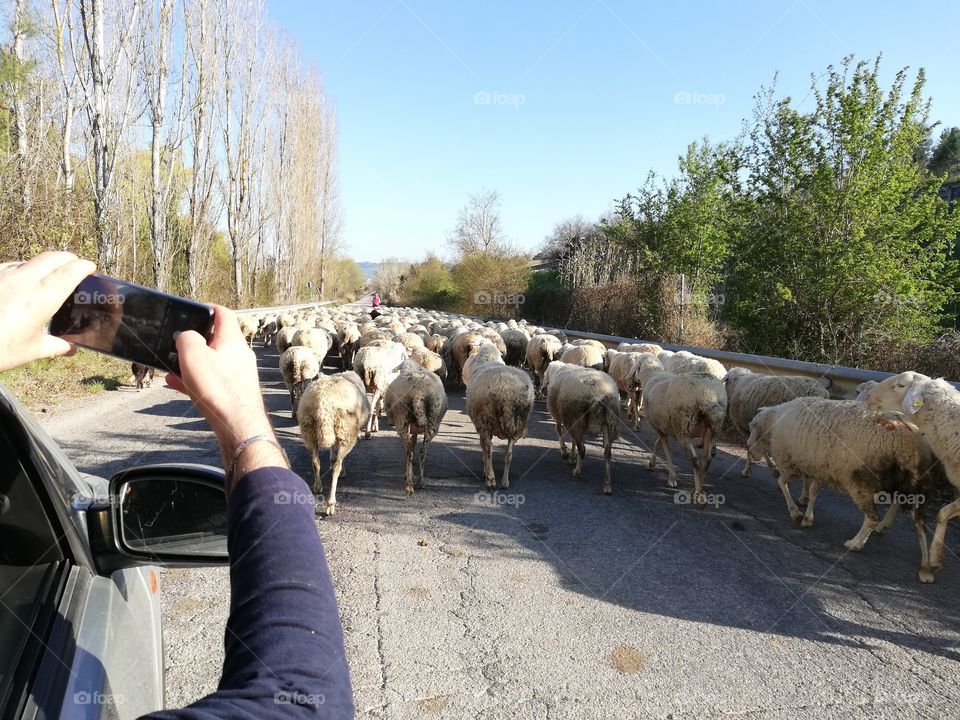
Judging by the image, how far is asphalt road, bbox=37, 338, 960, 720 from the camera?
312 centimetres

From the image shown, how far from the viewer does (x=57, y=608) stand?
137 cm

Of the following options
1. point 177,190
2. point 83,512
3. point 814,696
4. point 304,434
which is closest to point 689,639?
point 814,696

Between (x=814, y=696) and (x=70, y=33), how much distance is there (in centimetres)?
2161

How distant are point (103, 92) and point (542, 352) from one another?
45.8ft

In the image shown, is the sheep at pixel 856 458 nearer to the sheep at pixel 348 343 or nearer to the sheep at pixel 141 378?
the sheep at pixel 348 343

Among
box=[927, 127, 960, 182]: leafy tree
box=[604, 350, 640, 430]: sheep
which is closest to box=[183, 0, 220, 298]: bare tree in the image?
box=[604, 350, 640, 430]: sheep

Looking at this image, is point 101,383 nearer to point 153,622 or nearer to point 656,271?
point 153,622

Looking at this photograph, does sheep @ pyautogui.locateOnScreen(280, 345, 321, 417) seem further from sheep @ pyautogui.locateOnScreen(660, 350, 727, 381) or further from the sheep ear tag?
the sheep ear tag

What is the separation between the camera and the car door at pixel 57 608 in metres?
1.14

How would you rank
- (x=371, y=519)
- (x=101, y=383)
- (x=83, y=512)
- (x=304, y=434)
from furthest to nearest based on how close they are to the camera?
(x=101, y=383)
(x=304, y=434)
(x=371, y=519)
(x=83, y=512)

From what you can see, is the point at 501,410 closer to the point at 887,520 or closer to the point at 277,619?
the point at 887,520

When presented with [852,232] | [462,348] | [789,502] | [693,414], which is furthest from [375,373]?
[852,232]

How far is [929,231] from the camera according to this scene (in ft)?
39.1

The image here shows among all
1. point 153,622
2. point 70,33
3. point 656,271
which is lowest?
point 153,622
